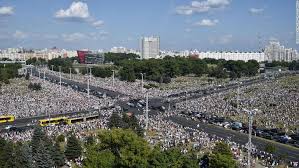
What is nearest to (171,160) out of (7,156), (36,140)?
(7,156)

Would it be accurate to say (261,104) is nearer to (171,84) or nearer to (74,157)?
(74,157)

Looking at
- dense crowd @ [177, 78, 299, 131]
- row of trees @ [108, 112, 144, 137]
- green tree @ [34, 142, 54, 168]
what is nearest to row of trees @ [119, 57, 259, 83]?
dense crowd @ [177, 78, 299, 131]

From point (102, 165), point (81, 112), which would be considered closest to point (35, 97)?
point (81, 112)

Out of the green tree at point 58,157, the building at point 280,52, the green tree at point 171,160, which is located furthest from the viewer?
the building at point 280,52

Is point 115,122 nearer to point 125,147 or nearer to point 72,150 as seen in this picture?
point 72,150

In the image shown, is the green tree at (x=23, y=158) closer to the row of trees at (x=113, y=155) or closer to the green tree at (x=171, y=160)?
the row of trees at (x=113, y=155)

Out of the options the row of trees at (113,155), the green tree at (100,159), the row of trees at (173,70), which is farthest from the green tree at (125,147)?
the row of trees at (173,70)
